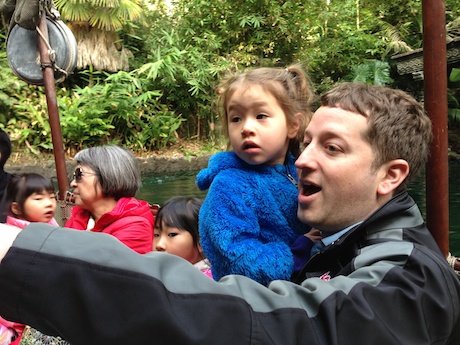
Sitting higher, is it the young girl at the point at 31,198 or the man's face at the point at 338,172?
the man's face at the point at 338,172

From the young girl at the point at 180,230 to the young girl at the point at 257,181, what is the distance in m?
0.92

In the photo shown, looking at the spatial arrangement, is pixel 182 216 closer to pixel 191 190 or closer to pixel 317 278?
pixel 317 278

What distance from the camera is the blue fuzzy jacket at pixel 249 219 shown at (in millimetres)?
1472

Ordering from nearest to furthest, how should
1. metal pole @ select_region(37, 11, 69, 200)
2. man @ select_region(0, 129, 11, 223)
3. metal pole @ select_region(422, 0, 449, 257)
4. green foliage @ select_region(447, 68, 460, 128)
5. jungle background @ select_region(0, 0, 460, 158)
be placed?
1. metal pole @ select_region(422, 0, 449, 257)
2. man @ select_region(0, 129, 11, 223)
3. metal pole @ select_region(37, 11, 69, 200)
4. green foliage @ select_region(447, 68, 460, 128)
5. jungle background @ select_region(0, 0, 460, 158)

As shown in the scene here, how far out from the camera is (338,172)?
4.08ft

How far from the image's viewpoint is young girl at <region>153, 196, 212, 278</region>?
2.68 meters

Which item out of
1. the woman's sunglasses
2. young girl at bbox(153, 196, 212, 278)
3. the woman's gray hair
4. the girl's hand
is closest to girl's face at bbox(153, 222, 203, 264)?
young girl at bbox(153, 196, 212, 278)

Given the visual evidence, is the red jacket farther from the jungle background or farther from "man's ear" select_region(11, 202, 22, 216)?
the jungle background

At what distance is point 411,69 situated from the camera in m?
8.12

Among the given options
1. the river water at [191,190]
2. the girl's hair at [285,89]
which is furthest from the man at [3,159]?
the river water at [191,190]

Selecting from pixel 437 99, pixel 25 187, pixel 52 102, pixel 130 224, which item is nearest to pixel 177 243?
pixel 130 224

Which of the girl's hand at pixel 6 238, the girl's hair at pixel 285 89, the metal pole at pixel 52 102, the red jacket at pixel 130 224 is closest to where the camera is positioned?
the girl's hand at pixel 6 238

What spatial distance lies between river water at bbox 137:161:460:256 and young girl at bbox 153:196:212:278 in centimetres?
331

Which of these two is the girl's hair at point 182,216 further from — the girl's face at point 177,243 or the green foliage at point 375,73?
the green foliage at point 375,73
